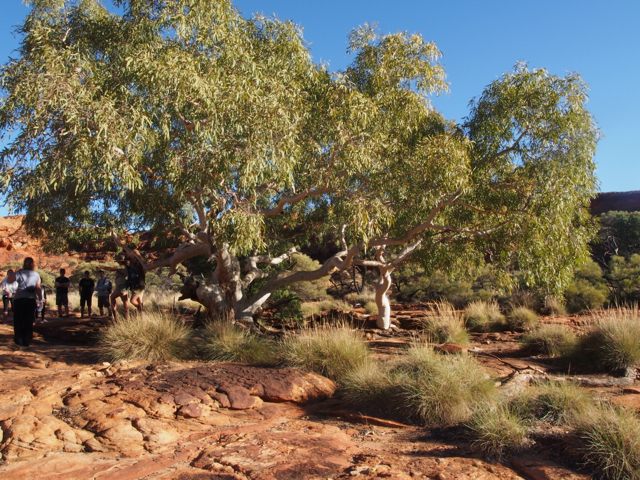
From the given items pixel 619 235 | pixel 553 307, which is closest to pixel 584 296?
pixel 553 307

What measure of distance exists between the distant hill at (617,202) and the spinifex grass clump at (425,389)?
35.8m

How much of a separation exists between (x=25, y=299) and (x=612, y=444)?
860 cm

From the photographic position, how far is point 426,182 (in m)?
9.00

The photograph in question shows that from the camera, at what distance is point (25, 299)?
8.27 m

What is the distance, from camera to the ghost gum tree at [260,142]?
7406 millimetres

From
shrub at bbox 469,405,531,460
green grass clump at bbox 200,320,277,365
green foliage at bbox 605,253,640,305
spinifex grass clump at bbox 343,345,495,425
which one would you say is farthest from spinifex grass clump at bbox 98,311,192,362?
green foliage at bbox 605,253,640,305

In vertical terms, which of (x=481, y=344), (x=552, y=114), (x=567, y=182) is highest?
(x=552, y=114)

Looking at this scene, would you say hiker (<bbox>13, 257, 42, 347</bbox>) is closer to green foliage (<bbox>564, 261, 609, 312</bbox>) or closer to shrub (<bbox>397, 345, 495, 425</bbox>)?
shrub (<bbox>397, 345, 495, 425</bbox>)

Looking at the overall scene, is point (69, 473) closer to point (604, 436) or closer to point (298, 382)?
point (298, 382)

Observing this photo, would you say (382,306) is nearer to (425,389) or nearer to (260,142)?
(260,142)

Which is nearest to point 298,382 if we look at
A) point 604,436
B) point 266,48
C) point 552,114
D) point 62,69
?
point 604,436

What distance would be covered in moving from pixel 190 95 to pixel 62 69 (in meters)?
1.92

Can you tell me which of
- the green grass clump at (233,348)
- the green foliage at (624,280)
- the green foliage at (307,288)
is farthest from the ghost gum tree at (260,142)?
the green foliage at (307,288)

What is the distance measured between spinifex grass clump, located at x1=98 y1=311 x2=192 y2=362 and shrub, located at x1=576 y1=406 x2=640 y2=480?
18.7 ft
